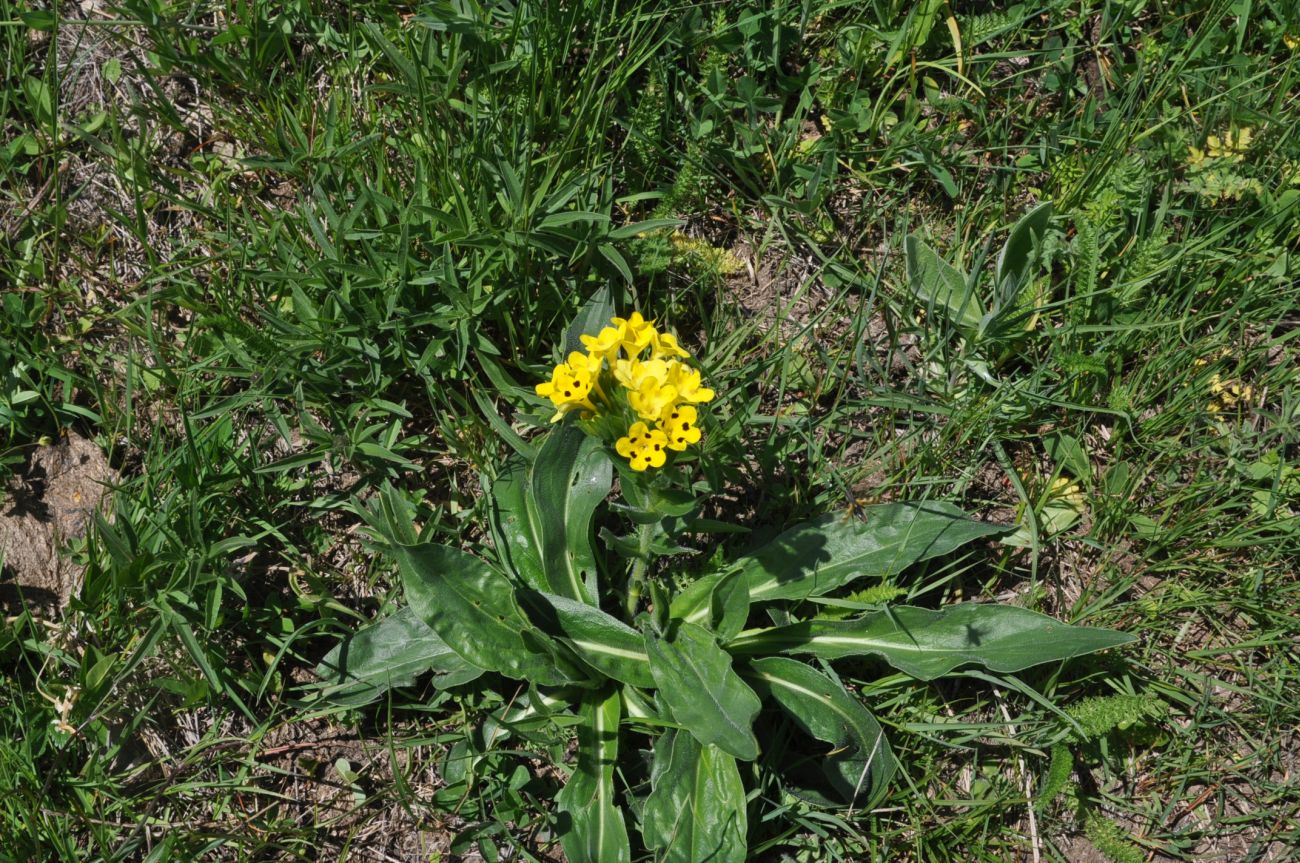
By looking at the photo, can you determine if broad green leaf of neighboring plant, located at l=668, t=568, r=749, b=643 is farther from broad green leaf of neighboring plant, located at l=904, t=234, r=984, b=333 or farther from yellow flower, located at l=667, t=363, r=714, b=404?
broad green leaf of neighboring plant, located at l=904, t=234, r=984, b=333

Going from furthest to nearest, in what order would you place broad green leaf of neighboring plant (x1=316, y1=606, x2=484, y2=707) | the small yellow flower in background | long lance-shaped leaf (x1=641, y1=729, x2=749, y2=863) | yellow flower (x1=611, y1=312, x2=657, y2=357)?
the small yellow flower in background → broad green leaf of neighboring plant (x1=316, y1=606, x2=484, y2=707) → long lance-shaped leaf (x1=641, y1=729, x2=749, y2=863) → yellow flower (x1=611, y1=312, x2=657, y2=357)

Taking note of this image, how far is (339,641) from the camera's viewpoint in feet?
11.0

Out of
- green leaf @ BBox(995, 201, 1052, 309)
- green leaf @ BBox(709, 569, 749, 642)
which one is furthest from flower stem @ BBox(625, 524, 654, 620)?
green leaf @ BBox(995, 201, 1052, 309)

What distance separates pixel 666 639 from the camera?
2998mm

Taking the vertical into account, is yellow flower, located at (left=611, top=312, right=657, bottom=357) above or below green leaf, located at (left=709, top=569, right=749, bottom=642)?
above

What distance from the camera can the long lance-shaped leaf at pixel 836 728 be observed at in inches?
115

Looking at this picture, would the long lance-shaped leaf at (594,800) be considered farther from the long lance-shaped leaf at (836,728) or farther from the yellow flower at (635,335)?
the yellow flower at (635,335)

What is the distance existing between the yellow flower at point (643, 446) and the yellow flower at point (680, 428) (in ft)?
0.07

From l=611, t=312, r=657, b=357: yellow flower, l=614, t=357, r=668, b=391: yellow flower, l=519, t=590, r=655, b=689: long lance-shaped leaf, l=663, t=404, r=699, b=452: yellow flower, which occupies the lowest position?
l=519, t=590, r=655, b=689: long lance-shaped leaf

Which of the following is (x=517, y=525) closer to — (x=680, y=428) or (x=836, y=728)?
(x=680, y=428)

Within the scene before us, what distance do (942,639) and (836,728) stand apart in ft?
1.38

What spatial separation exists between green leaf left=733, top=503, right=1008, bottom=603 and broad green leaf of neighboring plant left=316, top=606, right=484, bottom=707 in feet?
3.01

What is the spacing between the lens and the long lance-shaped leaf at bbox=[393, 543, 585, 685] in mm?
2922

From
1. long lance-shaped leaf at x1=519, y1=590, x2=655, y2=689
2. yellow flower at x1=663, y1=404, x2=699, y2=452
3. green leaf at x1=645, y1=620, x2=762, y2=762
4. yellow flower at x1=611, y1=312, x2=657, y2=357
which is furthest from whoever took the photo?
long lance-shaped leaf at x1=519, y1=590, x2=655, y2=689
